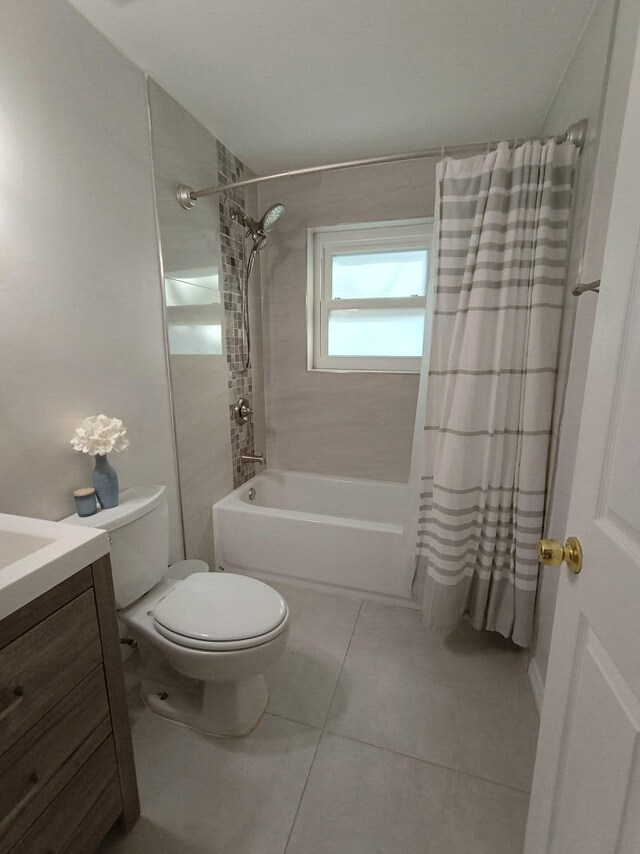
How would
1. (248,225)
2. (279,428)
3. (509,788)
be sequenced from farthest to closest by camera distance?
(279,428) → (248,225) → (509,788)

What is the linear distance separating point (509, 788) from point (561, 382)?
4.23 feet

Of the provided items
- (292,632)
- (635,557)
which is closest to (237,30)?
(635,557)

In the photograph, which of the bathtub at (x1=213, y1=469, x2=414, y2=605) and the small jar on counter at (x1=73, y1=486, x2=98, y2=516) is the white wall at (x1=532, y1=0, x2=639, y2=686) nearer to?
the bathtub at (x1=213, y1=469, x2=414, y2=605)

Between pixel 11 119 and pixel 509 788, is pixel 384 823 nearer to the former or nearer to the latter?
pixel 509 788

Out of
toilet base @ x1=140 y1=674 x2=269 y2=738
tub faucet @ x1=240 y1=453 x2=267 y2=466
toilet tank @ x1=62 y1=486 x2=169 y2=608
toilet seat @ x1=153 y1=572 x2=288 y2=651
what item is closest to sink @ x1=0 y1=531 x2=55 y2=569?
toilet tank @ x1=62 y1=486 x2=169 y2=608

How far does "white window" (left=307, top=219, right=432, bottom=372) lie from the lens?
2346 millimetres

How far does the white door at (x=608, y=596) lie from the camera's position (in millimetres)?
526

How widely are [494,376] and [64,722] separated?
157cm

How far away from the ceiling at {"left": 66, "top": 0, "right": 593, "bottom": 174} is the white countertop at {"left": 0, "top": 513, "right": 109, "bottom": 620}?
1.60 m

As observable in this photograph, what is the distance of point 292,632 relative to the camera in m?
1.73

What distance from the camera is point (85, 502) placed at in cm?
122

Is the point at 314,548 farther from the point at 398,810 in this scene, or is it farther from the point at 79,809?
the point at 79,809

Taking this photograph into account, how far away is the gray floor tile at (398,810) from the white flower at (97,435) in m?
1.23

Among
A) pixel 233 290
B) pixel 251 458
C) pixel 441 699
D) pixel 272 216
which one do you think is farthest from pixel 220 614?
pixel 272 216
